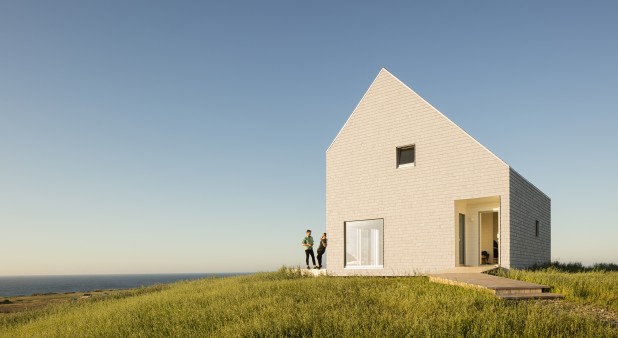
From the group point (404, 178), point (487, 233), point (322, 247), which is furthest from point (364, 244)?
point (487, 233)

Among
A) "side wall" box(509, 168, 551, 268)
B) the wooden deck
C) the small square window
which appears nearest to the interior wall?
"side wall" box(509, 168, 551, 268)

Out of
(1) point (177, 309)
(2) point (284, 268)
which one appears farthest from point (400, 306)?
(2) point (284, 268)

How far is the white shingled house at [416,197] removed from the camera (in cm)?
1583

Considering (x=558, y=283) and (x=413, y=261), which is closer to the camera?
(x=558, y=283)

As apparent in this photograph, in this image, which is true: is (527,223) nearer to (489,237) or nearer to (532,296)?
(489,237)

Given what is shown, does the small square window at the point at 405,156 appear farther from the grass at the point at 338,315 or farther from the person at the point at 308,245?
the grass at the point at 338,315

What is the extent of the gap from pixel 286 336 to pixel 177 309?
433 cm

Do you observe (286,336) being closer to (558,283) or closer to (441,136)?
(558,283)

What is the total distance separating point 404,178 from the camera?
17.4 m

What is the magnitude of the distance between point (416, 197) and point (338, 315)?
29.8 feet

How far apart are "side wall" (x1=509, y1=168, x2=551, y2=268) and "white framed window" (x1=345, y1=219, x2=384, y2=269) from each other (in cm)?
448

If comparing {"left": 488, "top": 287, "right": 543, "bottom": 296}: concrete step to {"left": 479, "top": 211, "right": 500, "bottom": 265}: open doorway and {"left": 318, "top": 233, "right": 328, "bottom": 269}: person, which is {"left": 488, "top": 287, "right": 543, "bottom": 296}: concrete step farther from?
{"left": 318, "top": 233, "right": 328, "bottom": 269}: person

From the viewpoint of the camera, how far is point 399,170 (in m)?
17.6

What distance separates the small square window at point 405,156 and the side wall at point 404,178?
8.2 inches
